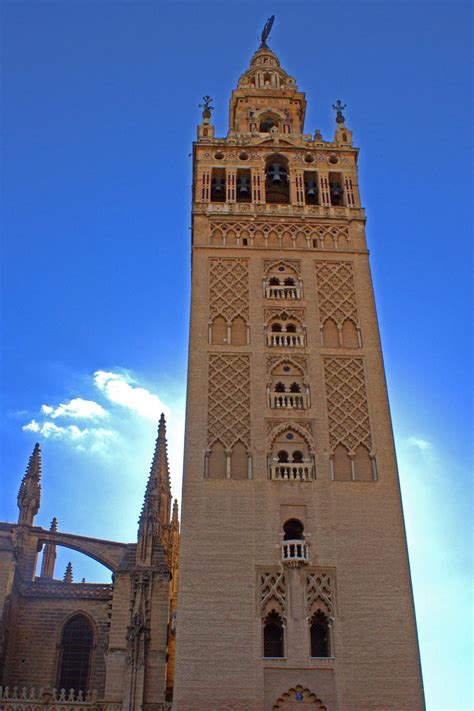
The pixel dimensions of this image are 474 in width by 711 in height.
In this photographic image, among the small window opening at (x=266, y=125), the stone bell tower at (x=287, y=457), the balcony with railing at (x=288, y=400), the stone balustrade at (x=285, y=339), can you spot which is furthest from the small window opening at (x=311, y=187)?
the balcony with railing at (x=288, y=400)

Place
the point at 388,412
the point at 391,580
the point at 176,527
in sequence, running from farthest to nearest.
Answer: the point at 176,527, the point at 388,412, the point at 391,580

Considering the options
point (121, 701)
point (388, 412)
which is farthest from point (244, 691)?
point (388, 412)

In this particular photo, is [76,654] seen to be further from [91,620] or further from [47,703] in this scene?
[47,703]

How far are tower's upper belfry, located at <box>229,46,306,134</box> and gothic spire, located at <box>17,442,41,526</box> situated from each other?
47.4 ft

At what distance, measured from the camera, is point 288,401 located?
71.1ft

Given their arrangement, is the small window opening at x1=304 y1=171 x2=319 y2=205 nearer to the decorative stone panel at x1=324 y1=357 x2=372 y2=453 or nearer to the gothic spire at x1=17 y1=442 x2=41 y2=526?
the decorative stone panel at x1=324 y1=357 x2=372 y2=453

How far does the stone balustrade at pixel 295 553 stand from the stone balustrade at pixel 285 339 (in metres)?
6.16

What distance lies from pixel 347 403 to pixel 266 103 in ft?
50.0

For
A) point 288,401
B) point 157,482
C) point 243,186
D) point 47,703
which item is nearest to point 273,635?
point 288,401

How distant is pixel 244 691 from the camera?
675 inches

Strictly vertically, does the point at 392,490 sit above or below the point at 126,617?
above

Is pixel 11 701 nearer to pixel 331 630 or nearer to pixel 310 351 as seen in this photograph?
pixel 331 630

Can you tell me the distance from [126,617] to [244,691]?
4802mm

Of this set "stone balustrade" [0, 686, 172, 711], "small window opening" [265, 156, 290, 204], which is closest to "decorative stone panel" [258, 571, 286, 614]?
"stone balustrade" [0, 686, 172, 711]
